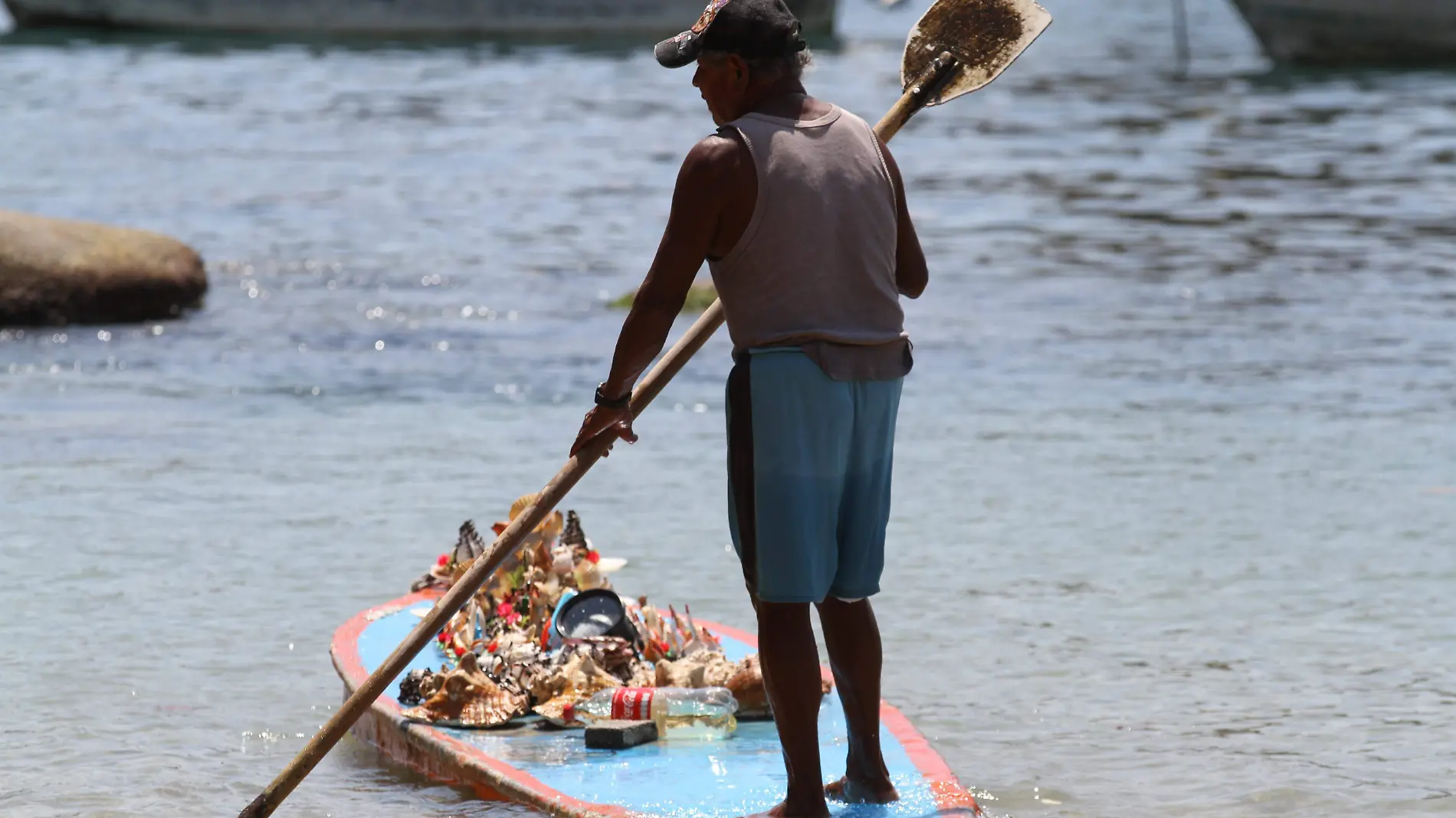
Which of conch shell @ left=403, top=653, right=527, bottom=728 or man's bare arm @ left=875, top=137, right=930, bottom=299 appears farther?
conch shell @ left=403, top=653, right=527, bottom=728

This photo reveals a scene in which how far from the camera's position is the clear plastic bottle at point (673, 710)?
5734 mm

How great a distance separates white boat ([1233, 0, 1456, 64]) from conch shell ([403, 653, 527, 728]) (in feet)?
121

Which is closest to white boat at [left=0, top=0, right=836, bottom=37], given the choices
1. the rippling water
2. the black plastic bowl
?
the rippling water

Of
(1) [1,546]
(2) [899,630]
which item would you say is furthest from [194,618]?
(2) [899,630]

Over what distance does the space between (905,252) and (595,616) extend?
1923 millimetres

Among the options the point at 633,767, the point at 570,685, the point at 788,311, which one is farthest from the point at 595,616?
the point at 788,311

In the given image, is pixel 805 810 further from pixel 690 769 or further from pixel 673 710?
pixel 673 710

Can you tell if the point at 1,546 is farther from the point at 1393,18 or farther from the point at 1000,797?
the point at 1393,18

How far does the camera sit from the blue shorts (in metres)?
4.52

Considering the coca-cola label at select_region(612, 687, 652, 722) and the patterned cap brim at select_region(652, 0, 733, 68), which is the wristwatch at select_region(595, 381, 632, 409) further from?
the coca-cola label at select_region(612, 687, 652, 722)

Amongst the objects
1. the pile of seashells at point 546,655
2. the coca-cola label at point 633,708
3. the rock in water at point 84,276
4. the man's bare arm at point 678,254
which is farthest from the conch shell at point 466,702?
the rock in water at point 84,276

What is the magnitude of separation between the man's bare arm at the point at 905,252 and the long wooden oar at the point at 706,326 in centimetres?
29

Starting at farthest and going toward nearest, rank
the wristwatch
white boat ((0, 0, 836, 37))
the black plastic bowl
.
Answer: white boat ((0, 0, 836, 37)) < the black plastic bowl < the wristwatch

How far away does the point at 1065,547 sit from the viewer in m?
8.75
